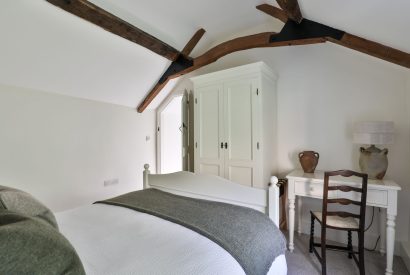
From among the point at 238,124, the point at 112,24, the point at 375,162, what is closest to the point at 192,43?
the point at 112,24

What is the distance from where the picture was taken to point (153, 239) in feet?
4.22

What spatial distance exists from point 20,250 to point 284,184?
2711 millimetres

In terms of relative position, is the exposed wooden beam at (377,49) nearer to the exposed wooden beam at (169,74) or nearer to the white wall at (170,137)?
the exposed wooden beam at (169,74)

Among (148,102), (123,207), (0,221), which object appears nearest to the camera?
(0,221)

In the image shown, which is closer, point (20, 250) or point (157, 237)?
point (20, 250)

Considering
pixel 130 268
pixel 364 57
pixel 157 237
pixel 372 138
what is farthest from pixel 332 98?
pixel 130 268

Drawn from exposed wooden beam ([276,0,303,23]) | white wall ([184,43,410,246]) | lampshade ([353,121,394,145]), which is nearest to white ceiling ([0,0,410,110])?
exposed wooden beam ([276,0,303,23])

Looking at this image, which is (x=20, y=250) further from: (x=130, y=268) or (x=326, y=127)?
(x=326, y=127)

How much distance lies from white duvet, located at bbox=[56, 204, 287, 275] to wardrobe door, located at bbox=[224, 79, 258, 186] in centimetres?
130

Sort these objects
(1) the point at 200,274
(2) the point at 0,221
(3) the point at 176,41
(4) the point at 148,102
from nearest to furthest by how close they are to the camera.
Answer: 1. (2) the point at 0,221
2. (1) the point at 200,274
3. (3) the point at 176,41
4. (4) the point at 148,102

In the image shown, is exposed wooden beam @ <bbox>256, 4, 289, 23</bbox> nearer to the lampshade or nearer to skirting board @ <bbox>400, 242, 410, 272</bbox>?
the lampshade

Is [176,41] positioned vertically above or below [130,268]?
above

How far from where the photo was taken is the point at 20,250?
0.60 metres

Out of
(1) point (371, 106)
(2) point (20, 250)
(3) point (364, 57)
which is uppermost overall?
(3) point (364, 57)
